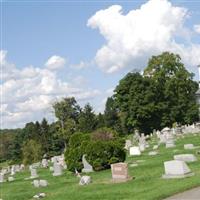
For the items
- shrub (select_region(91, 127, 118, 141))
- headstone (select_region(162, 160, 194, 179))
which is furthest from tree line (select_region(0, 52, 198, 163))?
headstone (select_region(162, 160, 194, 179))

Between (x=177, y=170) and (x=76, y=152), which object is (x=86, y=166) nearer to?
(x=76, y=152)

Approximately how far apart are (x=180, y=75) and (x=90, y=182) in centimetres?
5782

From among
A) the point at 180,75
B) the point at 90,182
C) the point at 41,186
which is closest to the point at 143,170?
the point at 90,182

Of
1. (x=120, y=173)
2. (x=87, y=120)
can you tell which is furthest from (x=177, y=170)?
(x=87, y=120)

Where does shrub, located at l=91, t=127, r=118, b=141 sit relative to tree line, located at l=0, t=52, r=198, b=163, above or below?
below

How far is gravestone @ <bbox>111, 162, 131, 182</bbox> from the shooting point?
19172 mm

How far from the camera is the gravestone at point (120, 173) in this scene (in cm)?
1917

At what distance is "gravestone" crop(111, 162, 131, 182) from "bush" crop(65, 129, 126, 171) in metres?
6.03

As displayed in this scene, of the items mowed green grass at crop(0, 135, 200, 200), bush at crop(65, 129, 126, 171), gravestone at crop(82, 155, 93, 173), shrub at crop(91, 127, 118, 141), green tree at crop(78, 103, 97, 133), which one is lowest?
mowed green grass at crop(0, 135, 200, 200)

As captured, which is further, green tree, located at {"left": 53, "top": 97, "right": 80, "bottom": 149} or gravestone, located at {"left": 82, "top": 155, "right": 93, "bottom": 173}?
green tree, located at {"left": 53, "top": 97, "right": 80, "bottom": 149}

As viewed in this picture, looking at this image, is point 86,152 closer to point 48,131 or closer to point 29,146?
point 29,146

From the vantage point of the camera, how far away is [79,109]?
101312 millimetres

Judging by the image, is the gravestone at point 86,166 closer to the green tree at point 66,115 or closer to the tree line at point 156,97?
the tree line at point 156,97

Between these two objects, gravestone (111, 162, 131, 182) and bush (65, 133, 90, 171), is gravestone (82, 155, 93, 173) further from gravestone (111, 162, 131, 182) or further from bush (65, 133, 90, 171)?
gravestone (111, 162, 131, 182)
